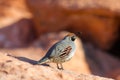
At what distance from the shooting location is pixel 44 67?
686cm

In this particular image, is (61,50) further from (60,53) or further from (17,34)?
(17,34)

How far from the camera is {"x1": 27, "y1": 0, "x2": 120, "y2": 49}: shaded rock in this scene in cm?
1377

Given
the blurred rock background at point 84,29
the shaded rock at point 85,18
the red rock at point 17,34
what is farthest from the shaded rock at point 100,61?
the red rock at point 17,34

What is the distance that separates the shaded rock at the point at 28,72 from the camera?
21.3 feet

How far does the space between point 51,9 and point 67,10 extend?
57 centimetres

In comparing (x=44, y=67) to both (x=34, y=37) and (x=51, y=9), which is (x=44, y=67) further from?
(x=34, y=37)

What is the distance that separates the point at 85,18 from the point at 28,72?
767 centimetres

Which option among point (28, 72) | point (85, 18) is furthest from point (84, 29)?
point (28, 72)

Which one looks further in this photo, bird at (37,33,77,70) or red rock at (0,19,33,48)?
red rock at (0,19,33,48)

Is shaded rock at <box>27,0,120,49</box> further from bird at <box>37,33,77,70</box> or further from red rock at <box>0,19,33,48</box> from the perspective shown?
bird at <box>37,33,77,70</box>

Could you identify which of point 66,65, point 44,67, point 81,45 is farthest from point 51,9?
point 44,67

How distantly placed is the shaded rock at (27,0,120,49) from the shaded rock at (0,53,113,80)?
701 centimetres

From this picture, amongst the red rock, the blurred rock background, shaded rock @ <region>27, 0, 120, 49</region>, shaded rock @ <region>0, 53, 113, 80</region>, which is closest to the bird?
shaded rock @ <region>0, 53, 113, 80</region>

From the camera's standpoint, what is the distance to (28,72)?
6539 millimetres
